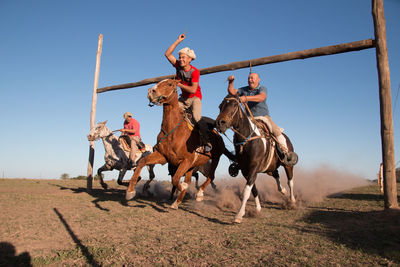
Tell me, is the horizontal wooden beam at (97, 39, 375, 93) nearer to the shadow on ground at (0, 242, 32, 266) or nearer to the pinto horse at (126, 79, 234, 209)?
the pinto horse at (126, 79, 234, 209)

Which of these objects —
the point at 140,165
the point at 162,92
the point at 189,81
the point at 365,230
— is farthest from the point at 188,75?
the point at 365,230

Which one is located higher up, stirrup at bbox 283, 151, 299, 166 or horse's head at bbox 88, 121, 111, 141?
horse's head at bbox 88, 121, 111, 141

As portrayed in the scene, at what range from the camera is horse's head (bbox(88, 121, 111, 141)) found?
456 inches

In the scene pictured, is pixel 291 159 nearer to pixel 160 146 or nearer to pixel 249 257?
pixel 160 146

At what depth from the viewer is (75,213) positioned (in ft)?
24.1

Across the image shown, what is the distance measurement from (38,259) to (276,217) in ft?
16.5

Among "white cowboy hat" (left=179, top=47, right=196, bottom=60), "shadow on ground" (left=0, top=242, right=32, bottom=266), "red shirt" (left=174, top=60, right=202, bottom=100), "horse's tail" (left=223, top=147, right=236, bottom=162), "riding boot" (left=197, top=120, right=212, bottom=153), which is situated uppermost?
A: "white cowboy hat" (left=179, top=47, right=196, bottom=60)

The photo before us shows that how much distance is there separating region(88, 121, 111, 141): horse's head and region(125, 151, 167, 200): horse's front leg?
542cm

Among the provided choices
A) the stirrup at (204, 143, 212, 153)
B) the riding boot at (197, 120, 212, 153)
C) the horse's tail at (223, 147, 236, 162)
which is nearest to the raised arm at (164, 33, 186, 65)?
the riding boot at (197, 120, 212, 153)

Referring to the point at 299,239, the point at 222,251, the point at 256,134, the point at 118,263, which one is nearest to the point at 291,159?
the point at 256,134

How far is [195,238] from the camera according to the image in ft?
15.5

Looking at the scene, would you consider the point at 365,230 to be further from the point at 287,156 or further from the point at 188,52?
the point at 188,52

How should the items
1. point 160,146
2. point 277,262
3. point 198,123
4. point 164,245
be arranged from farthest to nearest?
point 198,123
point 160,146
point 164,245
point 277,262

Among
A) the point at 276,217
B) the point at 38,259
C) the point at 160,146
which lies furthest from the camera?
the point at 160,146
